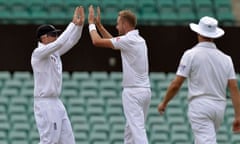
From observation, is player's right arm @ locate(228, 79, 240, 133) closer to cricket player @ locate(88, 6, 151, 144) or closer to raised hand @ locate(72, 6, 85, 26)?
cricket player @ locate(88, 6, 151, 144)

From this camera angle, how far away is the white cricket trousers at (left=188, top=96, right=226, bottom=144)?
8977 mm

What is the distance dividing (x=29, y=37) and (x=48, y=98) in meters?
6.79

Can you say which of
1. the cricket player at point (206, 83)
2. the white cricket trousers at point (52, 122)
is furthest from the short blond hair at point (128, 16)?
the white cricket trousers at point (52, 122)

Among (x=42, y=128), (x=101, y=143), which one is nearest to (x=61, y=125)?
(x=42, y=128)

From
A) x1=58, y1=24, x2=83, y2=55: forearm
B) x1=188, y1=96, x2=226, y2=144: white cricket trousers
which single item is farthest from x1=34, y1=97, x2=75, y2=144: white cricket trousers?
x1=188, y1=96, x2=226, y2=144: white cricket trousers

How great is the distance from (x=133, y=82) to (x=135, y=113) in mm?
320

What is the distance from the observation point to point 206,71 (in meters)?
9.03

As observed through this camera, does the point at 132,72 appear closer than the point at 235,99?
No

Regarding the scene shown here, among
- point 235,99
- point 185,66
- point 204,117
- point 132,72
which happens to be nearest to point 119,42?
point 132,72

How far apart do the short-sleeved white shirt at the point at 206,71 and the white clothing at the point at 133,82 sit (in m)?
0.80

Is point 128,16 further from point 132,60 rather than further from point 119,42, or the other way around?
point 132,60

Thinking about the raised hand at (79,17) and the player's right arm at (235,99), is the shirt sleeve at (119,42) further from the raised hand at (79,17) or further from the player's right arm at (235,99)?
the player's right arm at (235,99)

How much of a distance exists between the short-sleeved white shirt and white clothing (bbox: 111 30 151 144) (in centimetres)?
80

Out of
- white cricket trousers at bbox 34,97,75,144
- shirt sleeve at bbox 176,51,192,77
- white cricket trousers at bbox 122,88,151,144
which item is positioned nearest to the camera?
shirt sleeve at bbox 176,51,192,77
